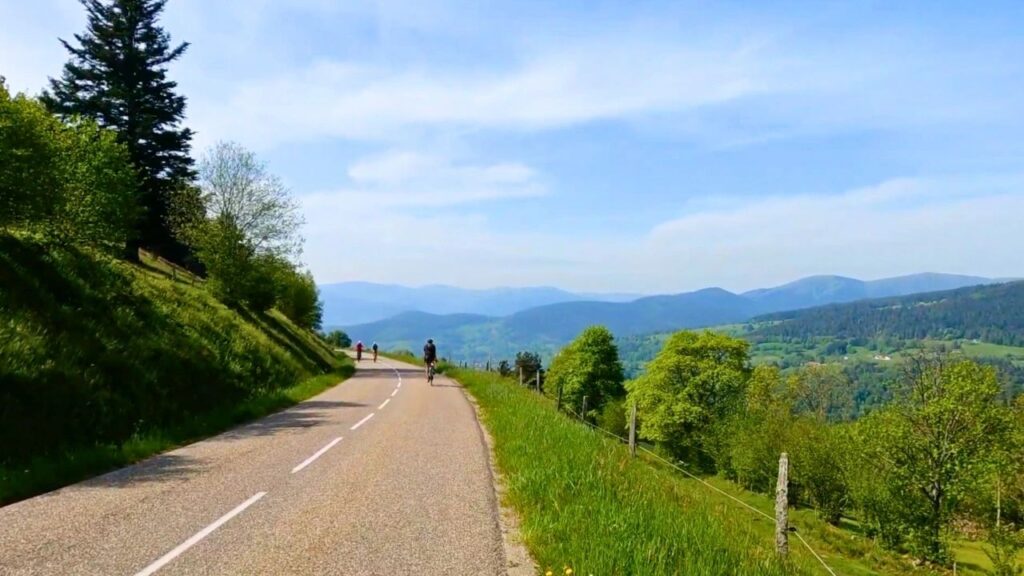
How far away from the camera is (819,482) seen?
4638 centimetres

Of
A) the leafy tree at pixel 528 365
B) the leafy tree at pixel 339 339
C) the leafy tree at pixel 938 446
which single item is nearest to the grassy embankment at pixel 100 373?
the leafy tree at pixel 938 446

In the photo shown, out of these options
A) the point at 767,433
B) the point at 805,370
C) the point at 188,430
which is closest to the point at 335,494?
the point at 188,430

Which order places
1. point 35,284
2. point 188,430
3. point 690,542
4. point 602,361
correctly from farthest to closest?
point 602,361, point 35,284, point 188,430, point 690,542

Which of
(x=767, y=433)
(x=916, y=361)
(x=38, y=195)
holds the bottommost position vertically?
(x=767, y=433)

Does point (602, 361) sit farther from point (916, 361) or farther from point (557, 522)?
point (557, 522)

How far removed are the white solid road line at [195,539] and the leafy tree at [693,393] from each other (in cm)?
5060

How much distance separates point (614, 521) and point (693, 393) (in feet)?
171

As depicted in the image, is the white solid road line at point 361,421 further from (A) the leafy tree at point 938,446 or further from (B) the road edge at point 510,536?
(A) the leafy tree at point 938,446

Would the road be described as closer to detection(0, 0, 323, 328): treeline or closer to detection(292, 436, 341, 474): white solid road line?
detection(292, 436, 341, 474): white solid road line

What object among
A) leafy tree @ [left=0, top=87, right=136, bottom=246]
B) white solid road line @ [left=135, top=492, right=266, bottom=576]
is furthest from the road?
leafy tree @ [left=0, top=87, right=136, bottom=246]

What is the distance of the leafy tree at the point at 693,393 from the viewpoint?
55.4 meters

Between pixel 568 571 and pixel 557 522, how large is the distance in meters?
1.77

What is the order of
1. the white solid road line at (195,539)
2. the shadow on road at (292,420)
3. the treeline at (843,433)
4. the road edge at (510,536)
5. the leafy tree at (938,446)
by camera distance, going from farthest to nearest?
the treeline at (843,433) → the leafy tree at (938,446) → the shadow on road at (292,420) → the road edge at (510,536) → the white solid road line at (195,539)

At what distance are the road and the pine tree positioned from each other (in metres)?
33.1
